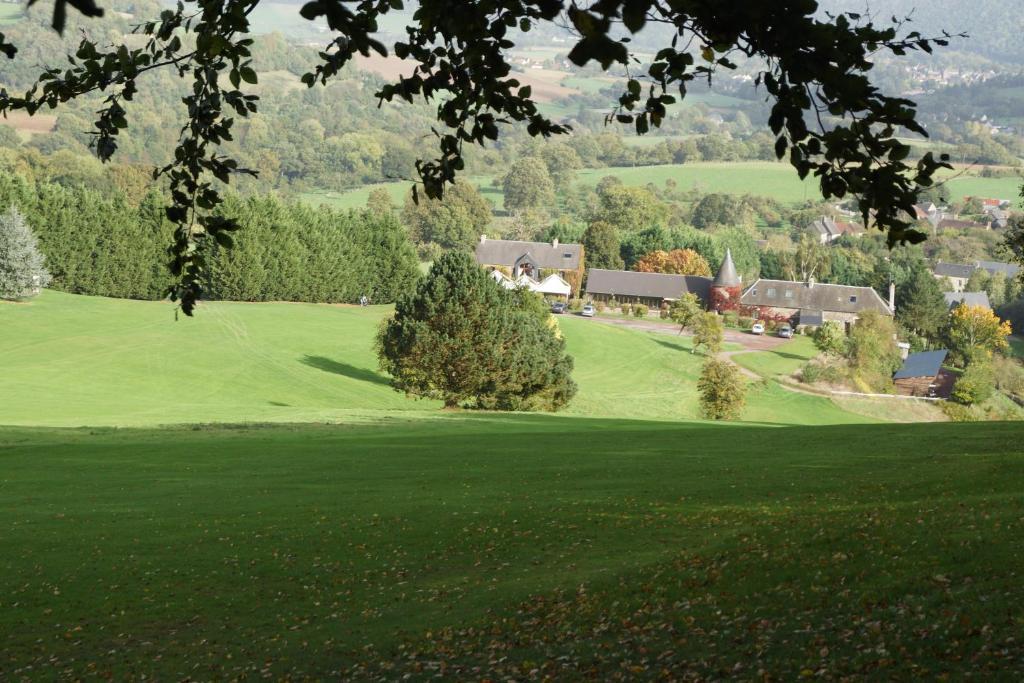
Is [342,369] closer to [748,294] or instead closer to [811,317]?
[811,317]

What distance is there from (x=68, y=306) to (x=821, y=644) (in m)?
94.6

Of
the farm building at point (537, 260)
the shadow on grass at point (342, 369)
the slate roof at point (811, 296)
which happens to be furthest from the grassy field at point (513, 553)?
the farm building at point (537, 260)

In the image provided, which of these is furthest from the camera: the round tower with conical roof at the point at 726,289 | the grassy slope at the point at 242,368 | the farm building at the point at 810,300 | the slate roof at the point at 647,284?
the slate roof at the point at 647,284

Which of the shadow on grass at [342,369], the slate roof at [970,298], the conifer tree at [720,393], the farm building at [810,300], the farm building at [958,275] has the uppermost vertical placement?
the farm building at [958,275]

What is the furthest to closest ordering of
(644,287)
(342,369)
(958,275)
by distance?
(958,275) < (644,287) < (342,369)

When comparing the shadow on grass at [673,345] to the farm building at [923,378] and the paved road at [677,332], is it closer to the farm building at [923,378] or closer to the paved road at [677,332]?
the paved road at [677,332]

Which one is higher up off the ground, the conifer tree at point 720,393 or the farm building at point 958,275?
the farm building at point 958,275

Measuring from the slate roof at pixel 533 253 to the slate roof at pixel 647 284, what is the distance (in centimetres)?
769

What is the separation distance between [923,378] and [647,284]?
60.3 metres

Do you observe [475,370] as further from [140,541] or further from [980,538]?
[980,538]

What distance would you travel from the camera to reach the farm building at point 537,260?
17225cm

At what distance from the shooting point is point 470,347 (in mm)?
63844

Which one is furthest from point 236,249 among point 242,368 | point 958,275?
point 958,275

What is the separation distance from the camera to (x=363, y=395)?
77.8 m
